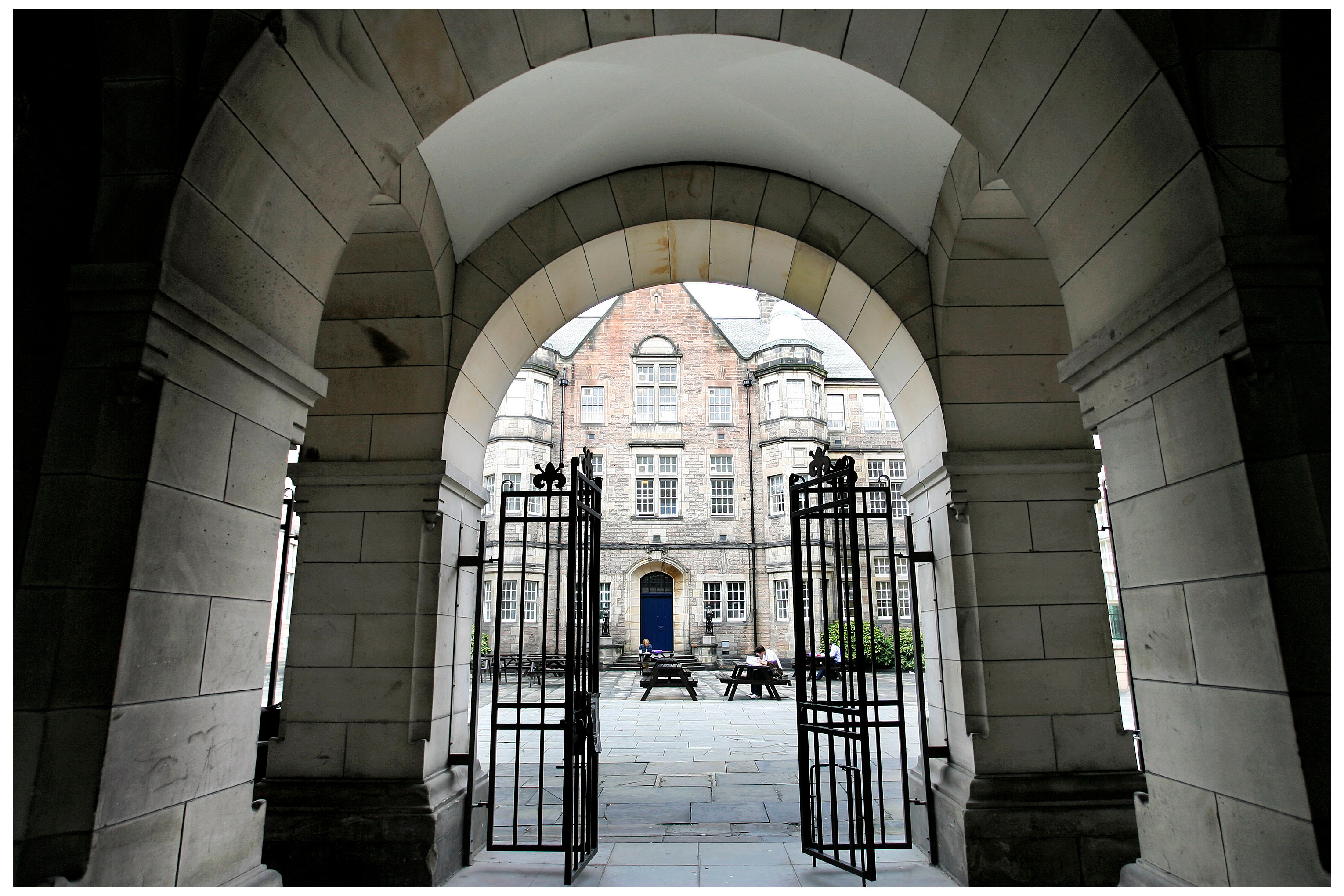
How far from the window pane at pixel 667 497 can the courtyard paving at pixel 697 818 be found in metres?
13.2

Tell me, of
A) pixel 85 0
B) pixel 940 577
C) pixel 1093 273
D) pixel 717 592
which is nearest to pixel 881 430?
pixel 717 592

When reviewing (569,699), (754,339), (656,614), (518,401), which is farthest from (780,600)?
(569,699)

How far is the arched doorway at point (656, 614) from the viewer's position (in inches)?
931

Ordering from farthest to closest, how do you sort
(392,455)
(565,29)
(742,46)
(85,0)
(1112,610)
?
(1112,610)
(392,455)
(742,46)
(565,29)
(85,0)

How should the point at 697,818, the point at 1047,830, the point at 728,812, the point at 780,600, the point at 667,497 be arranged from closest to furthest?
1. the point at 1047,830
2. the point at 697,818
3. the point at 728,812
4. the point at 780,600
5. the point at 667,497

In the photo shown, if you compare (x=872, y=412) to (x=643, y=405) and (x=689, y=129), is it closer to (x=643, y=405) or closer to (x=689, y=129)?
(x=643, y=405)

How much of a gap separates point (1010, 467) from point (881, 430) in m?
21.2

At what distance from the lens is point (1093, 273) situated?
9.27ft

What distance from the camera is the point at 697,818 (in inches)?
229

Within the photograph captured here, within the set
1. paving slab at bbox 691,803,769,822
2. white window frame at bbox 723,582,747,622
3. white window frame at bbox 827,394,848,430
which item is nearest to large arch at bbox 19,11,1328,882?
paving slab at bbox 691,803,769,822

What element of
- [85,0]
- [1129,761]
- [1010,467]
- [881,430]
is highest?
[881,430]

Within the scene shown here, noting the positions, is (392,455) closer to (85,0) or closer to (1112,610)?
(85,0)

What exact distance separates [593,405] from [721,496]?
521 centimetres

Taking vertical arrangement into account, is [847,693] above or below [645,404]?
below
